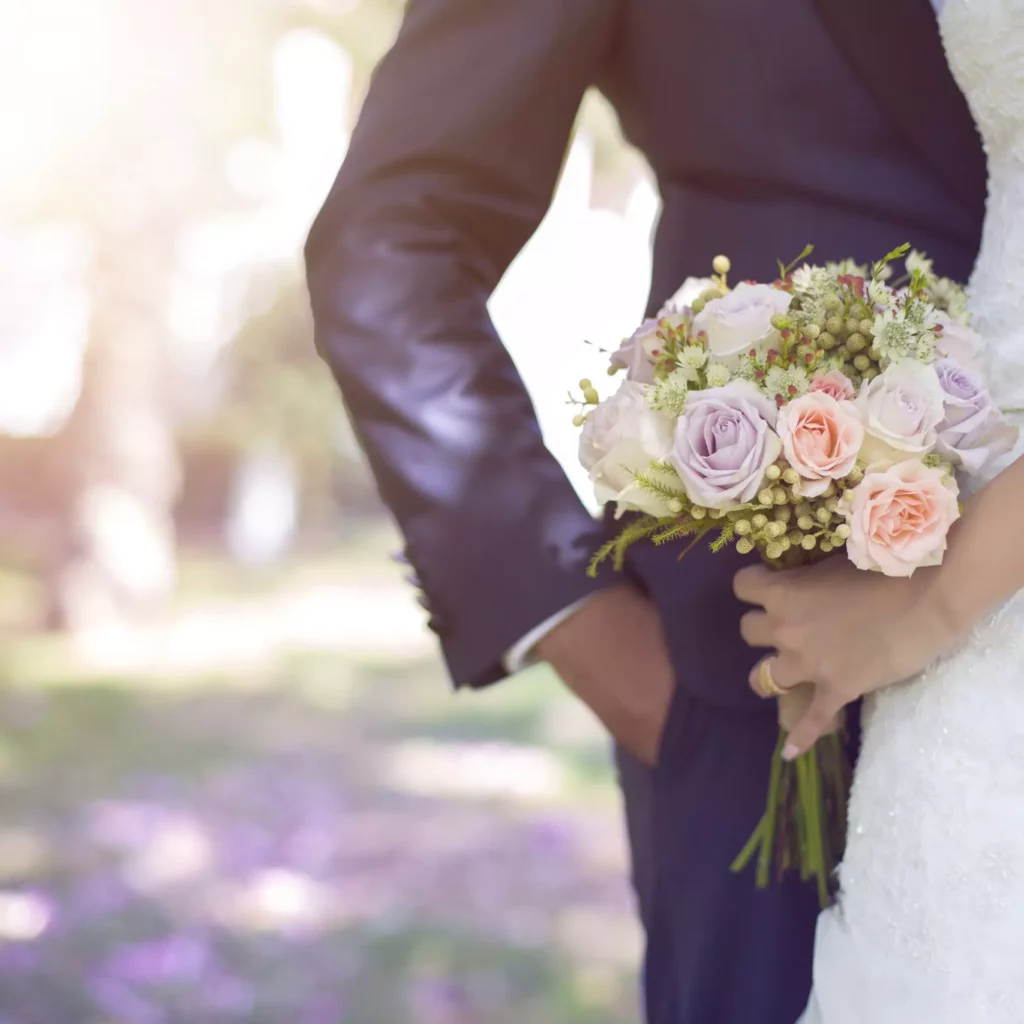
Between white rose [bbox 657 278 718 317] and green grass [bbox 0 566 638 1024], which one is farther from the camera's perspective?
green grass [bbox 0 566 638 1024]

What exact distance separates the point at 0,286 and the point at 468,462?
5.57 m

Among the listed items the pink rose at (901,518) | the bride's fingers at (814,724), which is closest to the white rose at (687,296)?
the pink rose at (901,518)

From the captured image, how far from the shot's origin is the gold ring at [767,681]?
1096 millimetres

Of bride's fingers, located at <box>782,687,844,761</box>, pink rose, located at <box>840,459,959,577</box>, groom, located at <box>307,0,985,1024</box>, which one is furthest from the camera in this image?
groom, located at <box>307,0,985,1024</box>

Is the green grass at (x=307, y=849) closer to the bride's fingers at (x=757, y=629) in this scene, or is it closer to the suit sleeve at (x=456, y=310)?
the suit sleeve at (x=456, y=310)

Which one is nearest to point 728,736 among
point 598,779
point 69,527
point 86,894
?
point 86,894

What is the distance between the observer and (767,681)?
1103 millimetres

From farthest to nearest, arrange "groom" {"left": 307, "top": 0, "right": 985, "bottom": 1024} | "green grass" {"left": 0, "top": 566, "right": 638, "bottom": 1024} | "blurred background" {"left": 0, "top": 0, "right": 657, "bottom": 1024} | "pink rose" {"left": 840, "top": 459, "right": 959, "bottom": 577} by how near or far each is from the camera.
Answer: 1. "blurred background" {"left": 0, "top": 0, "right": 657, "bottom": 1024}
2. "green grass" {"left": 0, "top": 566, "right": 638, "bottom": 1024}
3. "groom" {"left": 307, "top": 0, "right": 985, "bottom": 1024}
4. "pink rose" {"left": 840, "top": 459, "right": 959, "bottom": 577}

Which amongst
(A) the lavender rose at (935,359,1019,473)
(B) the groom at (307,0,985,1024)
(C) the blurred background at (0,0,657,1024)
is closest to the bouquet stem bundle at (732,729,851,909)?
(B) the groom at (307,0,985,1024)

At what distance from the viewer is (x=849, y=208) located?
119 centimetres

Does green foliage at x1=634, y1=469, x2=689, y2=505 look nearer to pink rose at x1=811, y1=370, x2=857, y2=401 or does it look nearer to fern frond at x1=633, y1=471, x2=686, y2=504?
fern frond at x1=633, y1=471, x2=686, y2=504

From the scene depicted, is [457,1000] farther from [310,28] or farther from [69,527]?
[310,28]

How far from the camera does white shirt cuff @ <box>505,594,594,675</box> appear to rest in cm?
123

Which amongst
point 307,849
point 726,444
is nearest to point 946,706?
point 726,444
